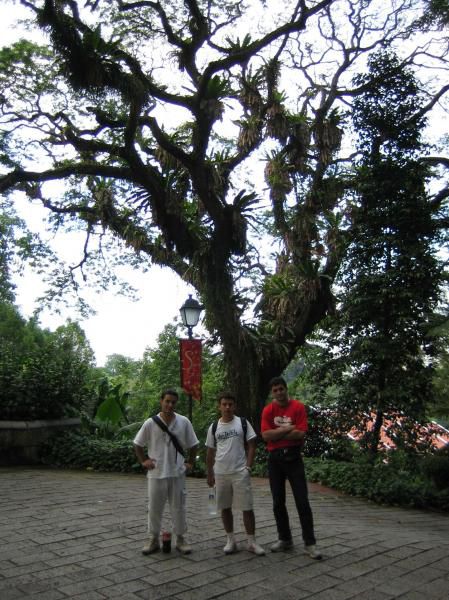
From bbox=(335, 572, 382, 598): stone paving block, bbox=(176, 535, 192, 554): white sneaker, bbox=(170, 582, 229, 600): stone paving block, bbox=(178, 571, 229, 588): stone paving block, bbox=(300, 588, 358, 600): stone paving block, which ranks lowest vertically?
bbox=(300, 588, 358, 600): stone paving block

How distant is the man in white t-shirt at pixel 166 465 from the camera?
5.05m

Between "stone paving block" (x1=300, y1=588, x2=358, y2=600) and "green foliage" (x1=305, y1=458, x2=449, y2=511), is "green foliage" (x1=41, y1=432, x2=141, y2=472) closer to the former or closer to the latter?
"green foliage" (x1=305, y1=458, x2=449, y2=511)

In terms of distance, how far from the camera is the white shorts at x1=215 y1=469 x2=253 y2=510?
5055mm

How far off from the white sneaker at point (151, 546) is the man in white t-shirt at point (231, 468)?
23.9 inches

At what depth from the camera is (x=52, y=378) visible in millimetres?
12141

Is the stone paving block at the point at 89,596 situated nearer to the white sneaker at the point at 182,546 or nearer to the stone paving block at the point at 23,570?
the stone paving block at the point at 23,570

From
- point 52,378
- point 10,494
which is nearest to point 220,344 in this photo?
point 52,378

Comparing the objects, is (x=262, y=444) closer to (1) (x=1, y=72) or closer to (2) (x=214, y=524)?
(2) (x=214, y=524)

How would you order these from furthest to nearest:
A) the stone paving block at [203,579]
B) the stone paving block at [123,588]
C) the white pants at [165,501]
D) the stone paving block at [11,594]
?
1. the white pants at [165,501]
2. the stone paving block at [203,579]
3. the stone paving block at [123,588]
4. the stone paving block at [11,594]

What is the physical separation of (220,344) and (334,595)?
9254 mm

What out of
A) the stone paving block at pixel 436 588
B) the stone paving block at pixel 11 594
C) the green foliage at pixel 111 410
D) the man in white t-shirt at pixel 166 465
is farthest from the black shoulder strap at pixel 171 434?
the green foliage at pixel 111 410

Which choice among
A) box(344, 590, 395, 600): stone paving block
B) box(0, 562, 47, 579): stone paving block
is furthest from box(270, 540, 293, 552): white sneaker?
box(0, 562, 47, 579): stone paving block

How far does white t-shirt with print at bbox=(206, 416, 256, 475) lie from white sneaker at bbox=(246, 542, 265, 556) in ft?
2.09

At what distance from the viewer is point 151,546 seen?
196 inches
